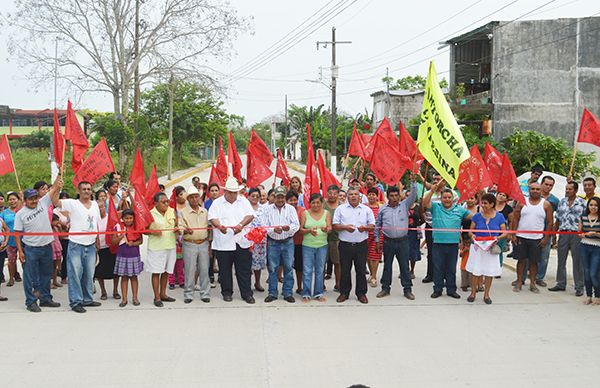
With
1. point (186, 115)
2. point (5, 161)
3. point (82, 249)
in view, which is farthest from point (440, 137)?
point (186, 115)

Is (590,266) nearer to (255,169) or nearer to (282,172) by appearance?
(255,169)

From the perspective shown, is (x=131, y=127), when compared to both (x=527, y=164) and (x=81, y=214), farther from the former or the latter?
(x=81, y=214)

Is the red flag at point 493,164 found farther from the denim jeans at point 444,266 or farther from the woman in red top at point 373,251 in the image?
the denim jeans at point 444,266

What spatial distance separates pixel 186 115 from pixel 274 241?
34848 mm

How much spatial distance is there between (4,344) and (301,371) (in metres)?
3.13

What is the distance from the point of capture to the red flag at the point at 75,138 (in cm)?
917

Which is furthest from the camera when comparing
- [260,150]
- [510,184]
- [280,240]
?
[260,150]

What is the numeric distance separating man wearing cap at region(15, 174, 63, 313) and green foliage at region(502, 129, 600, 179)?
1925 centimetres

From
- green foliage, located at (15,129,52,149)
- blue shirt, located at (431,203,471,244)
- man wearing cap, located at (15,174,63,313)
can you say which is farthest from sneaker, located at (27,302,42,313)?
green foliage, located at (15,129,52,149)

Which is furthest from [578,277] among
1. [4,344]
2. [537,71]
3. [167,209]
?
[537,71]

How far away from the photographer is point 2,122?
2456 inches

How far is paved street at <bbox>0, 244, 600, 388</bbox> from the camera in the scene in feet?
17.4

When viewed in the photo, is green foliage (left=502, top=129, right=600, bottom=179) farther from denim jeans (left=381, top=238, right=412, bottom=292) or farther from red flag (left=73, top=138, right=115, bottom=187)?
red flag (left=73, top=138, right=115, bottom=187)

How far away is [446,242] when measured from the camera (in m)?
8.48
